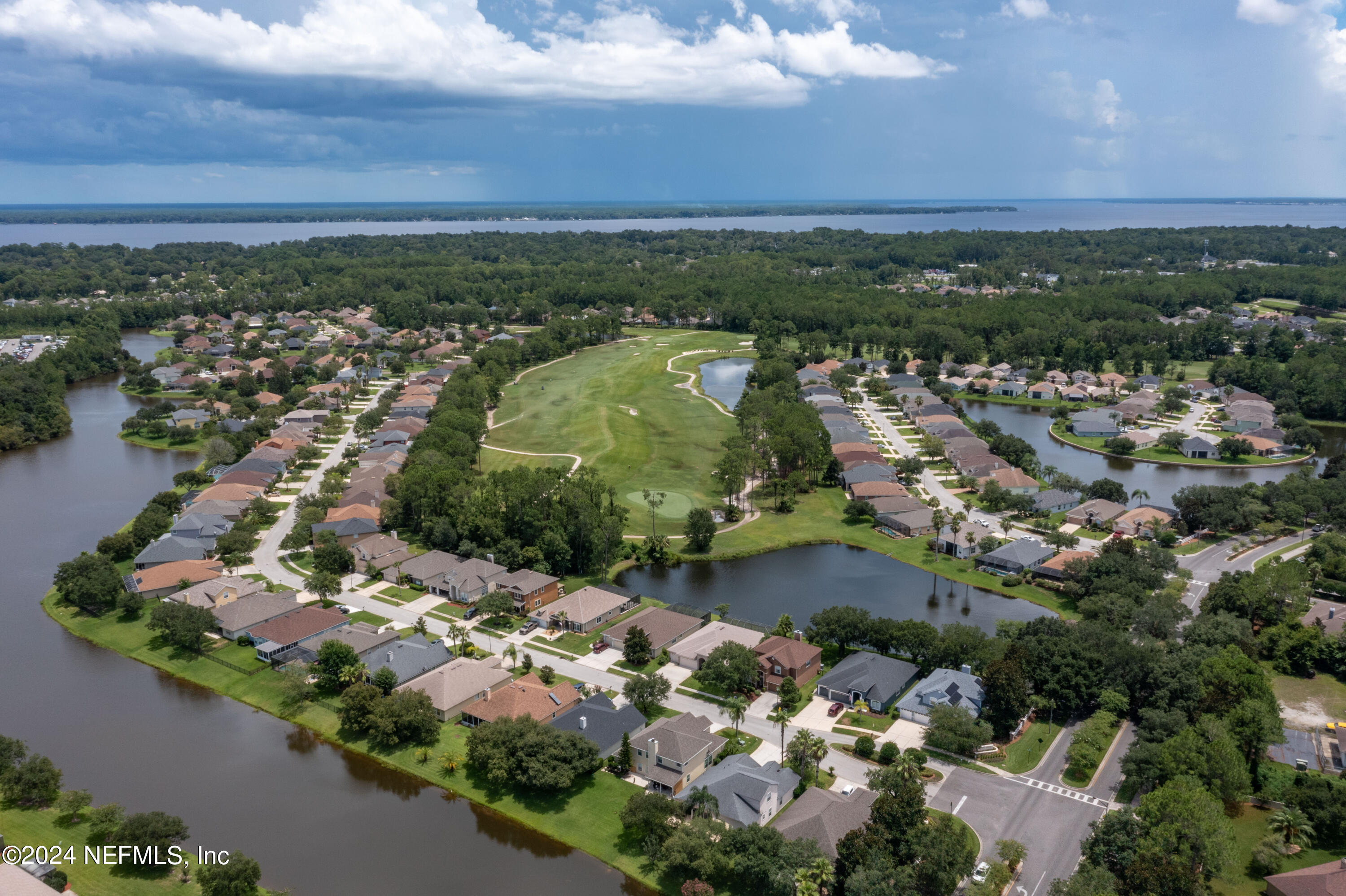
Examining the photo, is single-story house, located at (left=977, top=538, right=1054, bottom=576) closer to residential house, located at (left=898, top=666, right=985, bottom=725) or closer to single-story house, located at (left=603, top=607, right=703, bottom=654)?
residential house, located at (left=898, top=666, right=985, bottom=725)

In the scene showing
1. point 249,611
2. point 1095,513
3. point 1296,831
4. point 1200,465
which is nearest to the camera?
point 1296,831

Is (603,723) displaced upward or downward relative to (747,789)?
downward

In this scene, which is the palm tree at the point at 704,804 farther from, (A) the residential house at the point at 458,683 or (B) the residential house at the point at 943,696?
(A) the residential house at the point at 458,683

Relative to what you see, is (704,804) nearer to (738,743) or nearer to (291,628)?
(738,743)

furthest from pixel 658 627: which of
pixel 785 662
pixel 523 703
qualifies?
pixel 523 703

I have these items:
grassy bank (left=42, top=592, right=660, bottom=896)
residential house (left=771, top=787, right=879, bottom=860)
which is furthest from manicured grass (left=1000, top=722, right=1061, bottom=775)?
grassy bank (left=42, top=592, right=660, bottom=896)

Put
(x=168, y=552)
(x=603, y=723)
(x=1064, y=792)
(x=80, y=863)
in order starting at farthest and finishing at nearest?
(x=168, y=552), (x=603, y=723), (x=1064, y=792), (x=80, y=863)

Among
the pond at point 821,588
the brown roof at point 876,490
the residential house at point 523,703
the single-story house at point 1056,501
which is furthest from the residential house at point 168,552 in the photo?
the single-story house at point 1056,501
